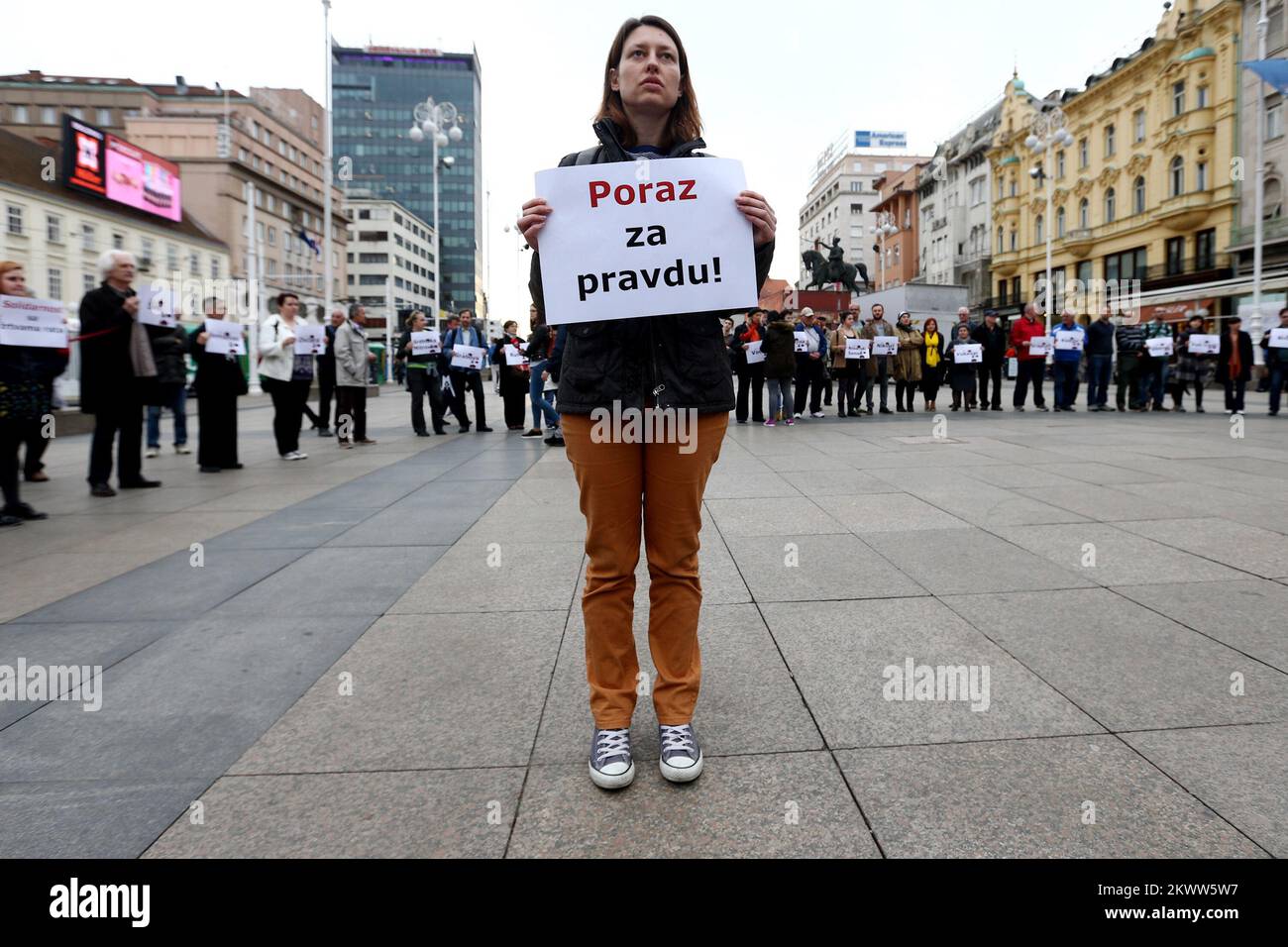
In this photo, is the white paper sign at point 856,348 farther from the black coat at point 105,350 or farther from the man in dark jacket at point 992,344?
the black coat at point 105,350

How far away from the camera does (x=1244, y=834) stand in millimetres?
2064

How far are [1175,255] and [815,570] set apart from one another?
44.5 meters

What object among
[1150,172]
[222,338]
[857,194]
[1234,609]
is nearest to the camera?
[1234,609]

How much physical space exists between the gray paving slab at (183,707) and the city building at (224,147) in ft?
204

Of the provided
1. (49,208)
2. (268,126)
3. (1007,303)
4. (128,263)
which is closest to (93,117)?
(268,126)

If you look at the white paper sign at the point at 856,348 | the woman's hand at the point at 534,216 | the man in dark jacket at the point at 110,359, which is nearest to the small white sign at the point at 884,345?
the white paper sign at the point at 856,348

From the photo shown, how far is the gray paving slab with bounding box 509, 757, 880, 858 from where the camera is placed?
2061mm

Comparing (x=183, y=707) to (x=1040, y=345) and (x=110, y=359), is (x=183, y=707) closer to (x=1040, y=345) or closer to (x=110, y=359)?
(x=110, y=359)

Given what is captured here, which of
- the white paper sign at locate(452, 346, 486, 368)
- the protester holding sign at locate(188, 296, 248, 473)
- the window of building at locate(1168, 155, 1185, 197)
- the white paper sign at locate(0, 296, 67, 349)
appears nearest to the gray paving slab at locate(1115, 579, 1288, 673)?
the white paper sign at locate(0, 296, 67, 349)

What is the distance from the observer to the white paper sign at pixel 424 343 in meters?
12.8

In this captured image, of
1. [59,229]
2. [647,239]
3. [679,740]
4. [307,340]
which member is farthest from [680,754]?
[59,229]

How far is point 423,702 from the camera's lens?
297cm

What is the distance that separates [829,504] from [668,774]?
4.55 meters

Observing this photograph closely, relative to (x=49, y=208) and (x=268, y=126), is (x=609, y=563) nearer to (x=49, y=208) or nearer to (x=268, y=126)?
(x=49, y=208)
